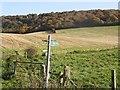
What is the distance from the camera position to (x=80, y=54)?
28.4 meters

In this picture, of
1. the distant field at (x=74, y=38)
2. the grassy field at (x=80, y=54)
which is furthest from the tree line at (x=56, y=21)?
the grassy field at (x=80, y=54)

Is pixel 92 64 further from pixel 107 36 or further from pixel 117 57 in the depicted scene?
pixel 107 36

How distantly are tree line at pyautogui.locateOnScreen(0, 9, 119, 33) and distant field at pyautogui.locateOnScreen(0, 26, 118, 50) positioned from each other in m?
1.01

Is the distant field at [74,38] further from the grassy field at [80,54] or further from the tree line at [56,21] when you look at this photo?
the tree line at [56,21]

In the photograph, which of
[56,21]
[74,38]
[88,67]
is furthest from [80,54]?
[56,21]

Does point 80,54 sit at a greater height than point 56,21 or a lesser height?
lesser

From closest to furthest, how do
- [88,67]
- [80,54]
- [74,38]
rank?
[88,67], [80,54], [74,38]

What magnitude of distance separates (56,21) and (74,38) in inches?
148

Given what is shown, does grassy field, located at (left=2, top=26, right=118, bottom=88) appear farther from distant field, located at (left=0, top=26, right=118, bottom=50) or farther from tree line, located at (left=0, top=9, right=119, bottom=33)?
tree line, located at (left=0, top=9, right=119, bottom=33)

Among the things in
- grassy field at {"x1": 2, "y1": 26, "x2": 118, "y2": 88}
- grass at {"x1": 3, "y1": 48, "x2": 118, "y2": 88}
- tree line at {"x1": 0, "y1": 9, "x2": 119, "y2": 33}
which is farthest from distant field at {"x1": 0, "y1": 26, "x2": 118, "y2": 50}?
grass at {"x1": 3, "y1": 48, "x2": 118, "y2": 88}

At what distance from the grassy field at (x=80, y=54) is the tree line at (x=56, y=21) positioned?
116cm

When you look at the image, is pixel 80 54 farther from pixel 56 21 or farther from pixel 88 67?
pixel 56 21

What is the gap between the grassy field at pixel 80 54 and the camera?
1528 cm

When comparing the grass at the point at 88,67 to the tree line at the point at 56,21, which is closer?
the grass at the point at 88,67
